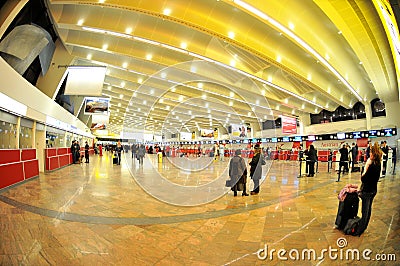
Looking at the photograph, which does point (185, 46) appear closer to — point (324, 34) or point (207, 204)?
point (324, 34)

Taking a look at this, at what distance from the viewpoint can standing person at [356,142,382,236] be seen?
3.79 metres

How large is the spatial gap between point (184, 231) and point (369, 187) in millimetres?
3235

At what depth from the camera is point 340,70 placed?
1242cm

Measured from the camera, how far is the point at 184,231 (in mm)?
3928

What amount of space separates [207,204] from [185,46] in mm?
7329

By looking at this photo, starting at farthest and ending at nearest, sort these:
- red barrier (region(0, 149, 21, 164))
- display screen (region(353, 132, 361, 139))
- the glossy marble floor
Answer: display screen (region(353, 132, 361, 139)) → red barrier (region(0, 149, 21, 164)) → the glossy marble floor

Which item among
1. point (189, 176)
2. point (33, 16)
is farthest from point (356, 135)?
point (33, 16)

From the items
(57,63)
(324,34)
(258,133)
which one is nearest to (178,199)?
(324,34)

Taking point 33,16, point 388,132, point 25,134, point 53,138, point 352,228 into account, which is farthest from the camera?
point 388,132

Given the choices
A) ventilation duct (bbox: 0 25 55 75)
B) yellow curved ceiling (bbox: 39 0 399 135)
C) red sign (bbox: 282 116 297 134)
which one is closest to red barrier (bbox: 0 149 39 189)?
ventilation duct (bbox: 0 25 55 75)

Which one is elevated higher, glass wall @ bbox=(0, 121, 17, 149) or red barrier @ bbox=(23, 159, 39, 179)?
glass wall @ bbox=(0, 121, 17, 149)

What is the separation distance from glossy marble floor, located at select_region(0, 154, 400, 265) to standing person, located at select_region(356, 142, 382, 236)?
226 mm

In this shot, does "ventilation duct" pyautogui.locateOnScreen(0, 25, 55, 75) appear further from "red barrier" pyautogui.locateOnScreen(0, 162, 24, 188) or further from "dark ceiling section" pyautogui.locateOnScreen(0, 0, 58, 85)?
"red barrier" pyautogui.locateOnScreen(0, 162, 24, 188)

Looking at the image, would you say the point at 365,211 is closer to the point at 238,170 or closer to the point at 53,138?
the point at 238,170
